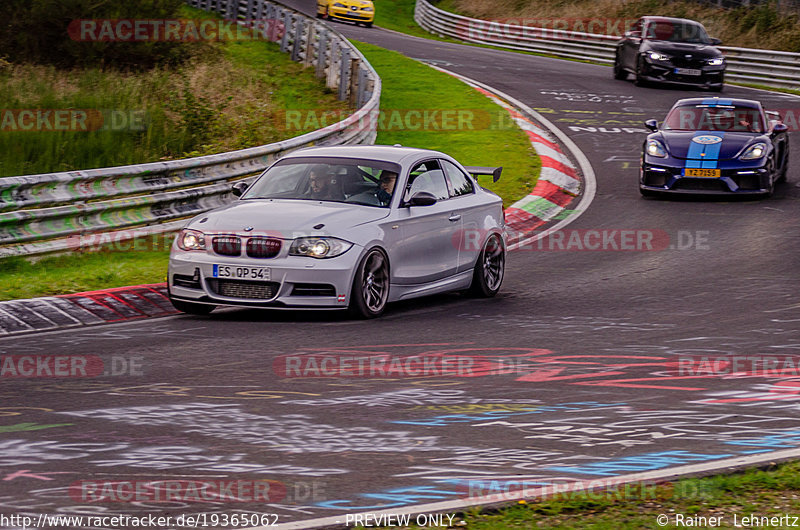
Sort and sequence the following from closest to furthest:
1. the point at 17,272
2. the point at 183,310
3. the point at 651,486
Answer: the point at 651,486 < the point at 183,310 < the point at 17,272

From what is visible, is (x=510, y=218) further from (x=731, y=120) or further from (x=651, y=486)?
(x=651, y=486)

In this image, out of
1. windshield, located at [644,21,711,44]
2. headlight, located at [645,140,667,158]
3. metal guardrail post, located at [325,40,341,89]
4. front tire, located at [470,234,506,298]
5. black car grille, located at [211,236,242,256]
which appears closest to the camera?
black car grille, located at [211,236,242,256]

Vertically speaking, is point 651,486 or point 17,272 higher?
point 651,486

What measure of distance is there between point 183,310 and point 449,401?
151 inches

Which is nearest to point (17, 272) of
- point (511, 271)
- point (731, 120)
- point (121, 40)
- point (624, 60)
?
point (511, 271)

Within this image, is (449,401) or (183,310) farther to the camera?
(183,310)

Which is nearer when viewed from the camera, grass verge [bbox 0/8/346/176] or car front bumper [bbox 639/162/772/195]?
grass verge [bbox 0/8/346/176]

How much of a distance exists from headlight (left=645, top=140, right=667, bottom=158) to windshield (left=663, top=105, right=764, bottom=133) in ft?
2.61

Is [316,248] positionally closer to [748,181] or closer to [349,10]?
[748,181]

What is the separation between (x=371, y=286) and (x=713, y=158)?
9.12m

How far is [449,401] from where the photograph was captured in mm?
7070

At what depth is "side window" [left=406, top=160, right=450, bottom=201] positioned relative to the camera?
36.9 ft

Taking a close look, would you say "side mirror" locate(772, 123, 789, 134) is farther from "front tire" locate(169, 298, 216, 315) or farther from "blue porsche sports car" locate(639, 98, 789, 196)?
"front tire" locate(169, 298, 216, 315)

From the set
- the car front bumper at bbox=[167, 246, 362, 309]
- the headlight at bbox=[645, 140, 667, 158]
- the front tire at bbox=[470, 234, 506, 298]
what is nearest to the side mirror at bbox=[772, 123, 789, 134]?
the headlight at bbox=[645, 140, 667, 158]
